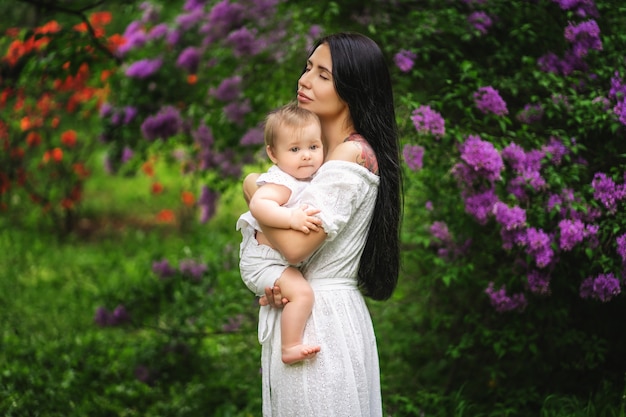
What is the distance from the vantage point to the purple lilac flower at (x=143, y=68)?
16.2ft

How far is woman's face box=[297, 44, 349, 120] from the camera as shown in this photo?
7.83 feet

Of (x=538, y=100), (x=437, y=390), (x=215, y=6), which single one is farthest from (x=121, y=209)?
(x=538, y=100)

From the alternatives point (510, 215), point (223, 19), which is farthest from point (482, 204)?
point (223, 19)

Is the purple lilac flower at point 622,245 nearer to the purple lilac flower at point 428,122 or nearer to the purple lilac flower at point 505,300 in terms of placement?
the purple lilac flower at point 505,300

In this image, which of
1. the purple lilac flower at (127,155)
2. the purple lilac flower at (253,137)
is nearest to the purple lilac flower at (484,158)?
the purple lilac flower at (253,137)

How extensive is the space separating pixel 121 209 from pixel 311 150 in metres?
7.29

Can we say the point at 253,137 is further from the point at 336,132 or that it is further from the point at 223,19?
the point at 336,132

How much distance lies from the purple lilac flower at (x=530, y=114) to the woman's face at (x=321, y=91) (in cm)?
116

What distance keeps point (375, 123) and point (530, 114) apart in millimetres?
1120

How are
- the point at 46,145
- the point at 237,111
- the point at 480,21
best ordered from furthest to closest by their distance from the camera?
the point at 46,145
the point at 237,111
the point at 480,21

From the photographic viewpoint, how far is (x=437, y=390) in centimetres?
383

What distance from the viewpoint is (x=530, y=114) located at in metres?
3.25

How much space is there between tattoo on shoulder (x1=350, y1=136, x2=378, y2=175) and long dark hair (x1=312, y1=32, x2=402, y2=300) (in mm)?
52

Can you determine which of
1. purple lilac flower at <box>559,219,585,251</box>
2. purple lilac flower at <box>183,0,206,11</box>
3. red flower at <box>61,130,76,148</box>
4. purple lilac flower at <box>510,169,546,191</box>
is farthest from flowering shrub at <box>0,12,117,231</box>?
purple lilac flower at <box>559,219,585,251</box>
